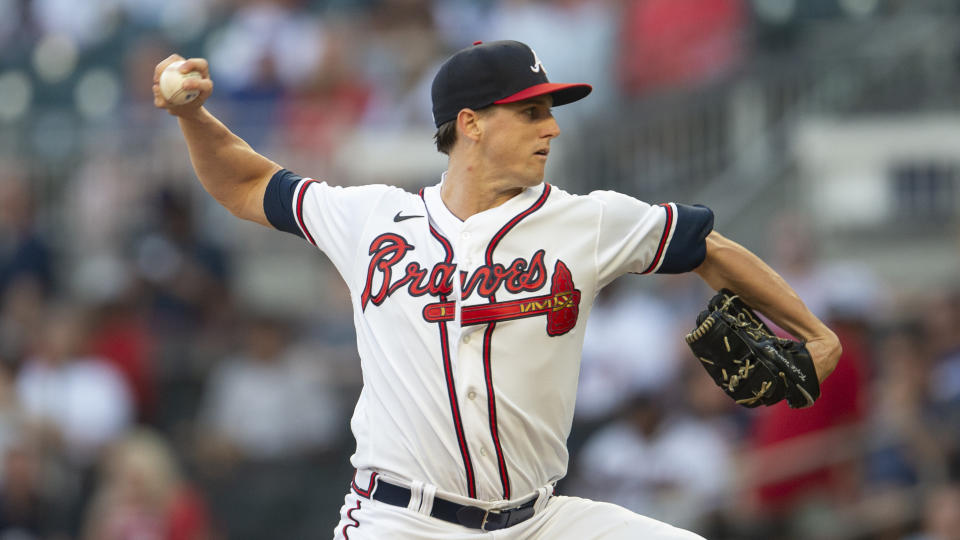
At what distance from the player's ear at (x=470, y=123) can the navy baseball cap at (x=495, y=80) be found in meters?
0.02

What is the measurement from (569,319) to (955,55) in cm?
683

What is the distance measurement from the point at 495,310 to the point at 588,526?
71 cm

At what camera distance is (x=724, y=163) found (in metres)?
10.8

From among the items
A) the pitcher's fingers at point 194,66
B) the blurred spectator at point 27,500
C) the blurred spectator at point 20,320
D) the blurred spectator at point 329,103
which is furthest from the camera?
the blurred spectator at point 329,103

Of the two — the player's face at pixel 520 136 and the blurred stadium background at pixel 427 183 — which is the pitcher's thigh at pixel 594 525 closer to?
the player's face at pixel 520 136

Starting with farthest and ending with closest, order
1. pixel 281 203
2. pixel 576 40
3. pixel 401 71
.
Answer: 1. pixel 401 71
2. pixel 576 40
3. pixel 281 203

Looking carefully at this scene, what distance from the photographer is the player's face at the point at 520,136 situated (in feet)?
14.5

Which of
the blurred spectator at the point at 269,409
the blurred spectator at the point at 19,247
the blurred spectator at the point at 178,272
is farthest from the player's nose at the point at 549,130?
the blurred spectator at the point at 19,247

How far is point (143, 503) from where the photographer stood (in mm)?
8719

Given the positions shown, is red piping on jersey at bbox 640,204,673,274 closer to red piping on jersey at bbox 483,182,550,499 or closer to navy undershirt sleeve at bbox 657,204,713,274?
navy undershirt sleeve at bbox 657,204,713,274

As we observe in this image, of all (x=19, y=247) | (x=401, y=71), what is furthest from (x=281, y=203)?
(x=401, y=71)

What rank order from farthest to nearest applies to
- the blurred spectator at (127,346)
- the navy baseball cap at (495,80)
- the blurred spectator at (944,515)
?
the blurred spectator at (127,346)
the blurred spectator at (944,515)
the navy baseball cap at (495,80)

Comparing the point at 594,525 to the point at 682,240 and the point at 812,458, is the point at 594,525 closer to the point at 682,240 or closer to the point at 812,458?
the point at 682,240

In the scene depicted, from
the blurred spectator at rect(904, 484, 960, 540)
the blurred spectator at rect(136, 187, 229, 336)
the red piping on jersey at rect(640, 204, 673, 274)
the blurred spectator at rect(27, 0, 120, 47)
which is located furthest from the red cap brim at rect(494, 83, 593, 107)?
the blurred spectator at rect(27, 0, 120, 47)
